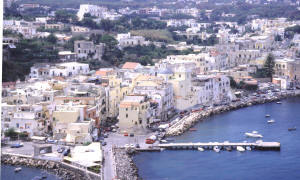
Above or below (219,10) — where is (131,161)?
below

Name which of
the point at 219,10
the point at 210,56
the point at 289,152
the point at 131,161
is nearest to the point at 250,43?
the point at 210,56

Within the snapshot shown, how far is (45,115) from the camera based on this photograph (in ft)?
51.1

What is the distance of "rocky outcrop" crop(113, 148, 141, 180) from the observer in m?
12.2

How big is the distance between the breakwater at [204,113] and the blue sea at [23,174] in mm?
4427

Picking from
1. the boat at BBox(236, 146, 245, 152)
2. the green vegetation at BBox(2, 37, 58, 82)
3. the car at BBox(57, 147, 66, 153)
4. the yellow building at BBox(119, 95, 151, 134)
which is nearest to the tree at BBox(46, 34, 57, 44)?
the green vegetation at BBox(2, 37, 58, 82)

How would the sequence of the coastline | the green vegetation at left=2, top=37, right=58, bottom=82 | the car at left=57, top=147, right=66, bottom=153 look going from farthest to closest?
1. the green vegetation at left=2, top=37, right=58, bottom=82
2. the coastline
3. the car at left=57, top=147, right=66, bottom=153

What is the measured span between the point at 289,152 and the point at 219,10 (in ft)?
140

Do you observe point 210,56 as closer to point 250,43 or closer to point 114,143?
point 250,43

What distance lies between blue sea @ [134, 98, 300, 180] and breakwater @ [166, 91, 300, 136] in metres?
0.24

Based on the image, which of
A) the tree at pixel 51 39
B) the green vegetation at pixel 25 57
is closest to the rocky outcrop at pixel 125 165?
the green vegetation at pixel 25 57

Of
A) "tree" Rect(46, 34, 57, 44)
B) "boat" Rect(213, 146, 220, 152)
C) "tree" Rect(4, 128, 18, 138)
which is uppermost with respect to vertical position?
"tree" Rect(46, 34, 57, 44)

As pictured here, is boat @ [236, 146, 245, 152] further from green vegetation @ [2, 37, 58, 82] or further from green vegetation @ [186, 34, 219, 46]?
green vegetation @ [186, 34, 219, 46]

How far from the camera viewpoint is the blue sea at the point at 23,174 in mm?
12147

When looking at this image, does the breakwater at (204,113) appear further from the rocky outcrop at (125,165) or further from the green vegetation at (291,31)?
the green vegetation at (291,31)
